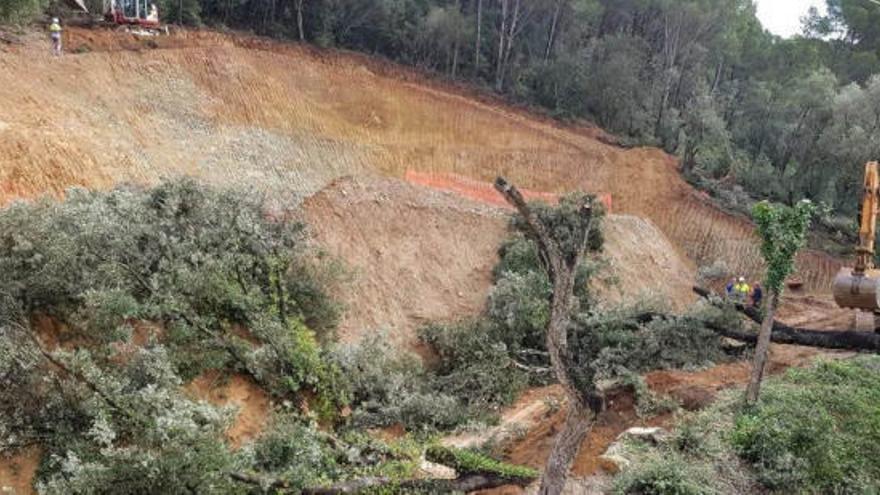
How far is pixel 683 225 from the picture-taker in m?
28.8

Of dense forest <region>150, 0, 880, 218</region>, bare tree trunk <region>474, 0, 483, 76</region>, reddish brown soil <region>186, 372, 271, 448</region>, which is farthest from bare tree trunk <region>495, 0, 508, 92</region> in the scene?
reddish brown soil <region>186, 372, 271, 448</region>

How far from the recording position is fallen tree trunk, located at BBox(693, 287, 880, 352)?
14859 millimetres

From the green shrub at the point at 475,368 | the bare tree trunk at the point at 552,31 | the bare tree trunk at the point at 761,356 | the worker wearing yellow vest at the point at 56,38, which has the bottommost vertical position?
the green shrub at the point at 475,368

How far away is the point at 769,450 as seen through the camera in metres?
11.4

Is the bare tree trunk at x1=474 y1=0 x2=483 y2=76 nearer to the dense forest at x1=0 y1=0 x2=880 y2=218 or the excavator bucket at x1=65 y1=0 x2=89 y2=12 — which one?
the dense forest at x1=0 y1=0 x2=880 y2=218

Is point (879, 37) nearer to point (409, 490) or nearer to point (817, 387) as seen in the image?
point (817, 387)


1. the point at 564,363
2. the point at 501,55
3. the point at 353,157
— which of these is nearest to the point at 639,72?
the point at 501,55

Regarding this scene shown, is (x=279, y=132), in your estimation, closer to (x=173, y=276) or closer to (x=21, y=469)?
(x=173, y=276)

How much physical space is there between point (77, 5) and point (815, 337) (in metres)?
27.2

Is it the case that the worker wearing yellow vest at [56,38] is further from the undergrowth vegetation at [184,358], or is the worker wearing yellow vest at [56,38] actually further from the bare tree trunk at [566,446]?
the bare tree trunk at [566,446]

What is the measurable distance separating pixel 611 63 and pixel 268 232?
Result: 2251cm

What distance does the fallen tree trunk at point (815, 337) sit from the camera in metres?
14.9

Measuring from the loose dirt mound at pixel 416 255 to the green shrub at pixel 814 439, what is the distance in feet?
23.3

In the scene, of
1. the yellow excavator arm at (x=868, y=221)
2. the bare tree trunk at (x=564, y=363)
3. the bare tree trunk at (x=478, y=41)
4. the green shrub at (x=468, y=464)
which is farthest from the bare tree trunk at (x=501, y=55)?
the bare tree trunk at (x=564, y=363)
